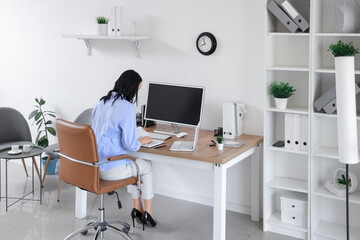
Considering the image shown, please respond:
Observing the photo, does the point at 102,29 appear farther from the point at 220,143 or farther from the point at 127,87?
the point at 220,143

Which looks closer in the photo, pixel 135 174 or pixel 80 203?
pixel 135 174

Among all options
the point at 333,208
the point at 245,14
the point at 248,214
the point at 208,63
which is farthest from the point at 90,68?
the point at 333,208

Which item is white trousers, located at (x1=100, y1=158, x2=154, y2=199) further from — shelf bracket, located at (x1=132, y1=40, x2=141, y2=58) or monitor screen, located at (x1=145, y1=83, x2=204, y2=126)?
shelf bracket, located at (x1=132, y1=40, x2=141, y2=58)

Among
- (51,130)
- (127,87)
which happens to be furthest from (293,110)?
(51,130)

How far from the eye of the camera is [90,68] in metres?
5.21

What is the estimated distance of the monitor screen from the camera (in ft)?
13.3

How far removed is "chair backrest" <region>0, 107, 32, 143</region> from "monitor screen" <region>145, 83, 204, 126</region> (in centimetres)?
149

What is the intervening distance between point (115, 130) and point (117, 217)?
3.45 ft

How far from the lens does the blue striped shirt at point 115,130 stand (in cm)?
365

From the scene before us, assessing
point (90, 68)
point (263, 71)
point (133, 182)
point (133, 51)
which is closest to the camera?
point (133, 182)

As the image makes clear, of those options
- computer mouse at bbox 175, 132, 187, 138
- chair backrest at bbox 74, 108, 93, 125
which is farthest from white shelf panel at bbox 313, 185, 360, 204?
chair backrest at bbox 74, 108, 93, 125

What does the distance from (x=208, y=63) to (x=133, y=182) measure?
1327 millimetres

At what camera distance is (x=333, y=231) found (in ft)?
12.6

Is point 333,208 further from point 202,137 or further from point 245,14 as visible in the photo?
point 245,14
